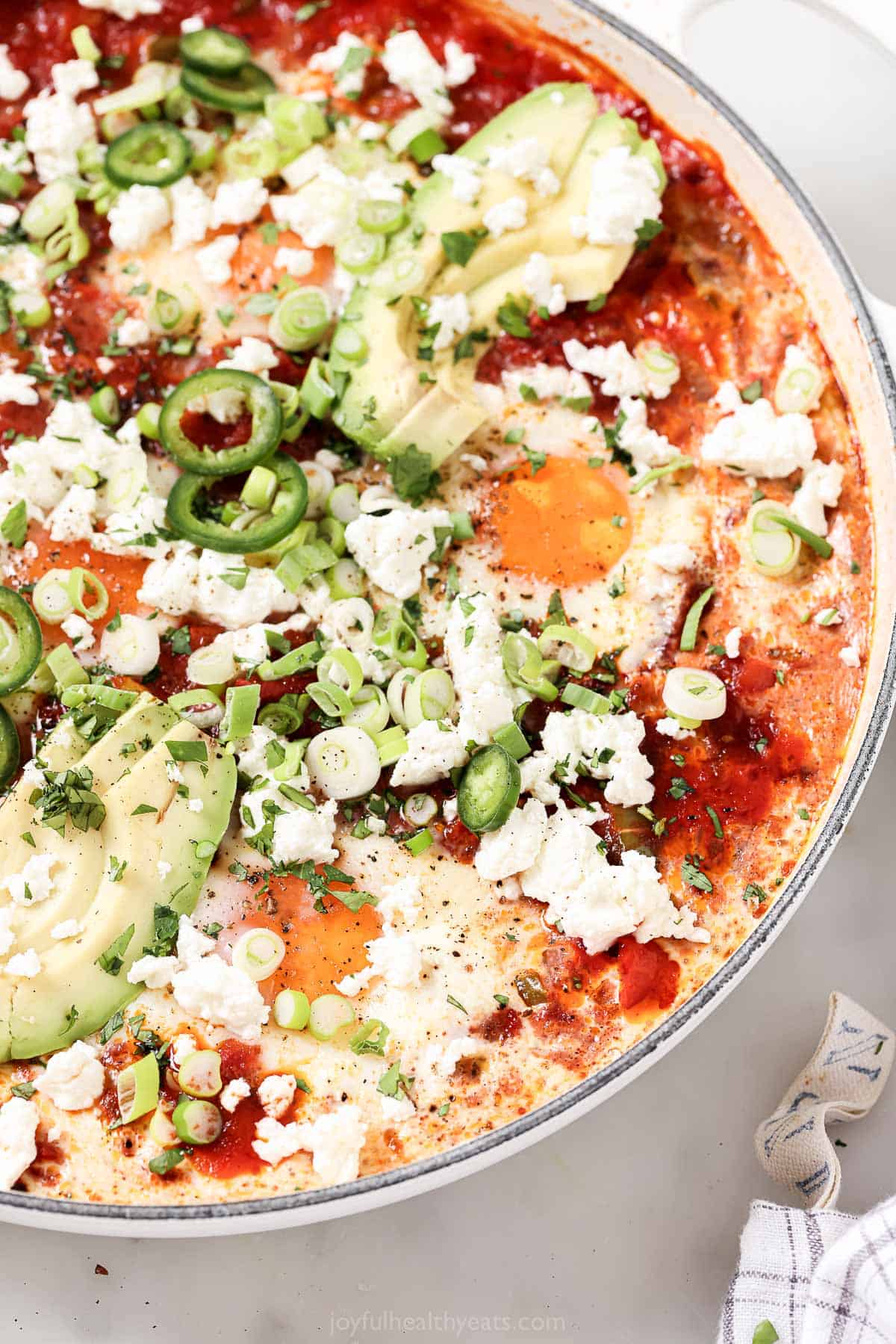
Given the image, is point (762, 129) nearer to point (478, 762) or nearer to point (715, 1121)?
point (478, 762)

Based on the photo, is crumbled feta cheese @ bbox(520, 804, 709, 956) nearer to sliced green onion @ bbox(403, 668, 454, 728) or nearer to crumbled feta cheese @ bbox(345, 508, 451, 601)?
sliced green onion @ bbox(403, 668, 454, 728)

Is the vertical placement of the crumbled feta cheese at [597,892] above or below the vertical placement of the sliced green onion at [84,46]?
below

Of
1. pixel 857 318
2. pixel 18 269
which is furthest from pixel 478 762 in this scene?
pixel 18 269

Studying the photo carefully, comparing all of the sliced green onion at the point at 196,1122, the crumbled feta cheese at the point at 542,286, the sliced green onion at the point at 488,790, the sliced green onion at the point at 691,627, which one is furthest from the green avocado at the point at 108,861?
the crumbled feta cheese at the point at 542,286

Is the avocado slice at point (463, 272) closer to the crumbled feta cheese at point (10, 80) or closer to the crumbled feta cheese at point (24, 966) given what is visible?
the crumbled feta cheese at point (10, 80)

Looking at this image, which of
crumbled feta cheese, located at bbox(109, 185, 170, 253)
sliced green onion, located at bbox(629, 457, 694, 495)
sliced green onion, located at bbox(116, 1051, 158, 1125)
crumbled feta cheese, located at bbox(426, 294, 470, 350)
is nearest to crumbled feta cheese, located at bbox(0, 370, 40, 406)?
crumbled feta cheese, located at bbox(109, 185, 170, 253)

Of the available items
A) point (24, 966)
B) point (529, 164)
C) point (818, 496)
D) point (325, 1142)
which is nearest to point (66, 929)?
point (24, 966)
